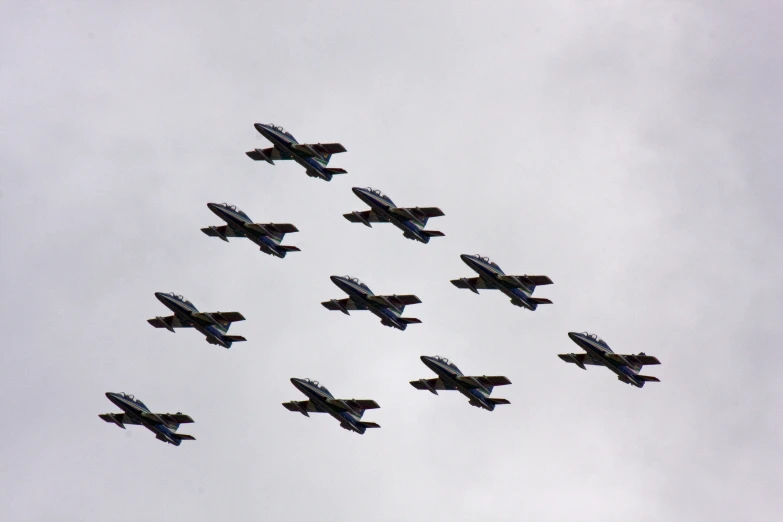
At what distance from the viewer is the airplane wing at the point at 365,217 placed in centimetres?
10969

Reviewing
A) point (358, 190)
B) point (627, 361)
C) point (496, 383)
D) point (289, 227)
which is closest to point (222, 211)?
point (289, 227)

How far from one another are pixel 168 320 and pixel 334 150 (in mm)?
24353

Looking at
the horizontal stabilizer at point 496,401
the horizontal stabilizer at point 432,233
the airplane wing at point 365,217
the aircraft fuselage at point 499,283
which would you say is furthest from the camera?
the airplane wing at point 365,217

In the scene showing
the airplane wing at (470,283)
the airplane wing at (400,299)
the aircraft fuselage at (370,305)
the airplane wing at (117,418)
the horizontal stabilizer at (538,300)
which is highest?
the airplane wing at (470,283)

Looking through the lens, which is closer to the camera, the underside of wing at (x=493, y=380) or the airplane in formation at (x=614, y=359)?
the underside of wing at (x=493, y=380)

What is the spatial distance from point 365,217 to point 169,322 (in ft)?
74.6

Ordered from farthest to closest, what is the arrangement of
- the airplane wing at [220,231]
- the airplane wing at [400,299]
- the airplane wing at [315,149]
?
1. the airplane wing at [220,231]
2. the airplane wing at [315,149]
3. the airplane wing at [400,299]

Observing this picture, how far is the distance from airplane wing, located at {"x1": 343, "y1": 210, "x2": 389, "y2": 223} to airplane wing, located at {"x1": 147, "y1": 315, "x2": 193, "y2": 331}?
19.8m

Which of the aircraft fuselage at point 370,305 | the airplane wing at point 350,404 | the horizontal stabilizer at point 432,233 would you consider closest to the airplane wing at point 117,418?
the airplane wing at point 350,404

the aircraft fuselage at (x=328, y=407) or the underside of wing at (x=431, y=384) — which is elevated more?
the underside of wing at (x=431, y=384)

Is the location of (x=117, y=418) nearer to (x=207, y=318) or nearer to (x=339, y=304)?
(x=207, y=318)

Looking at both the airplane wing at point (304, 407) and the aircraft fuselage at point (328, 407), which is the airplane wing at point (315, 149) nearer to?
the aircraft fuselage at point (328, 407)

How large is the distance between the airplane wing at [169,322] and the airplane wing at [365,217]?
19.8 metres

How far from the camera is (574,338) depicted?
355 feet
